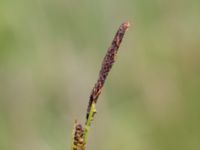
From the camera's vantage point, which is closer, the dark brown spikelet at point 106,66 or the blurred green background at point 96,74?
the dark brown spikelet at point 106,66

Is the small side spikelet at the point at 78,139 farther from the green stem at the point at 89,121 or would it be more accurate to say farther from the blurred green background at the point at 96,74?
the blurred green background at the point at 96,74

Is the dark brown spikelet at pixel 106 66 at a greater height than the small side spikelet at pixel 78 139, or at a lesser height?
greater

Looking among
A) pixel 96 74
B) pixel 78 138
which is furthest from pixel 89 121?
pixel 96 74

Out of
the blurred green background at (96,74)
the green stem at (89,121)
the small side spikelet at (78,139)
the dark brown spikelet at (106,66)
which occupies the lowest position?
the blurred green background at (96,74)

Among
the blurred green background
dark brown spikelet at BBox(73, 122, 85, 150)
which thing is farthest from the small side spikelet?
the blurred green background

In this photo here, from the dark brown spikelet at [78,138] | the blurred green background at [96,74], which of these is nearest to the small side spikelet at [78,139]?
the dark brown spikelet at [78,138]

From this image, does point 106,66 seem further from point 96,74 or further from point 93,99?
point 96,74
